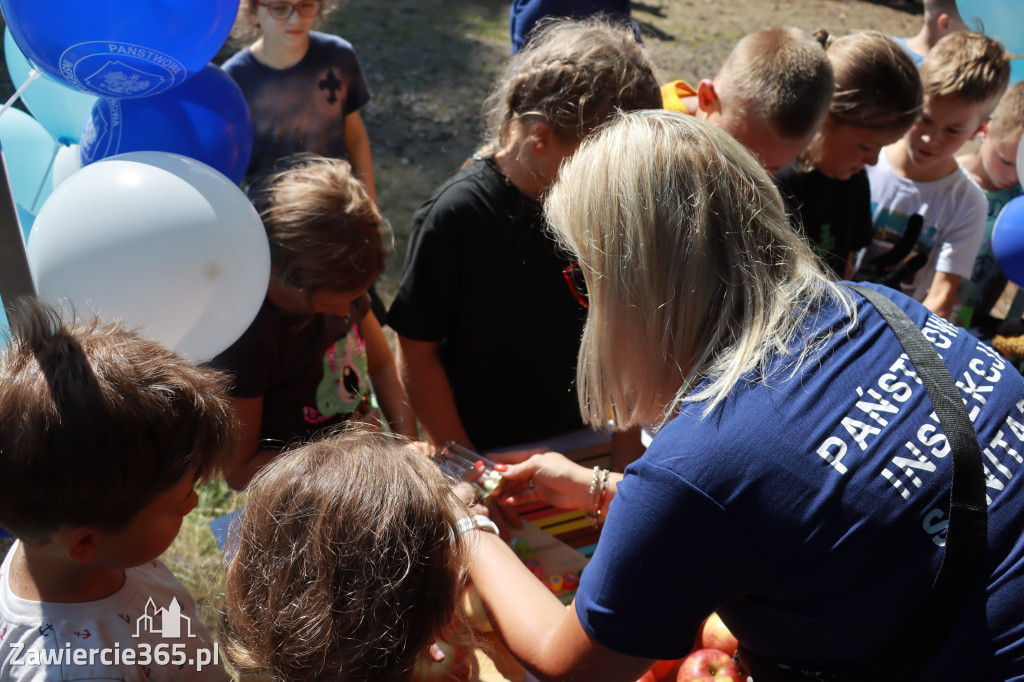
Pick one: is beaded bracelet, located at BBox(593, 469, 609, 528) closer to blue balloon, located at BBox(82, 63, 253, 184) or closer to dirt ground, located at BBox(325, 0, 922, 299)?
blue balloon, located at BBox(82, 63, 253, 184)

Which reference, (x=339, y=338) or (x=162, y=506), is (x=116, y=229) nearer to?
(x=162, y=506)

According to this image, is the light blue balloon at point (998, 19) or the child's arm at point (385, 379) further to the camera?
the light blue balloon at point (998, 19)

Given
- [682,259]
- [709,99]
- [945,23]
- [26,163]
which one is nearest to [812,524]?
[682,259]

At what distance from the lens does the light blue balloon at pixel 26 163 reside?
1.88 m

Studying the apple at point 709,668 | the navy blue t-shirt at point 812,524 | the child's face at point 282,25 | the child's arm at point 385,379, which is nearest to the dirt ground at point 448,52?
the child's face at point 282,25

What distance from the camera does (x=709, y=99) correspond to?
7.80ft

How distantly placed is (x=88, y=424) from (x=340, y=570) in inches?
17.4

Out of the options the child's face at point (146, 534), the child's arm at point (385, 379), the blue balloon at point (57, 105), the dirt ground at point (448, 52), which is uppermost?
the blue balloon at point (57, 105)

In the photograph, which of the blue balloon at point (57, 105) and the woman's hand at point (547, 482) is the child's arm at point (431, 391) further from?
the blue balloon at point (57, 105)

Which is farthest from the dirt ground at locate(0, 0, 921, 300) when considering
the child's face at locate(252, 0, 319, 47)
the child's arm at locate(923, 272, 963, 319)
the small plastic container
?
the child's arm at locate(923, 272, 963, 319)

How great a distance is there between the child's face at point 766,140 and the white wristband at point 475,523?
136 centimetres

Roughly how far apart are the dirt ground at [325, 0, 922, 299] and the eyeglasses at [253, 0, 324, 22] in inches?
75.3

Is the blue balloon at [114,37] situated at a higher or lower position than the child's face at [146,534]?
higher

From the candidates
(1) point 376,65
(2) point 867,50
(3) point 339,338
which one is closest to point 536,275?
(3) point 339,338
